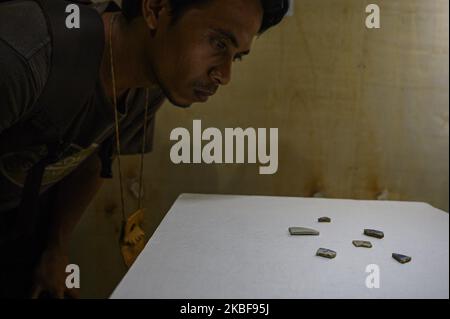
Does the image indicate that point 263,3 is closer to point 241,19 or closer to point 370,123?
point 241,19

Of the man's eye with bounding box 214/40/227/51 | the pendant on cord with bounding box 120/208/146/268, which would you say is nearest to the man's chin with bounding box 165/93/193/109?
the man's eye with bounding box 214/40/227/51

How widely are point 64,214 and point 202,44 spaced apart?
0.61 meters

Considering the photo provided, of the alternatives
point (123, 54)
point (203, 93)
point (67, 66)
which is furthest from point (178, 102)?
point (67, 66)

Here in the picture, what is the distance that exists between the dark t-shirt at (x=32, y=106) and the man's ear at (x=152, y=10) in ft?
0.36

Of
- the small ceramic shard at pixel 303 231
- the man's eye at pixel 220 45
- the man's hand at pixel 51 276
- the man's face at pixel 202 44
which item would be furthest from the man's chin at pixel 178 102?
the man's hand at pixel 51 276

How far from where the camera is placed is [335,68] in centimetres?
124

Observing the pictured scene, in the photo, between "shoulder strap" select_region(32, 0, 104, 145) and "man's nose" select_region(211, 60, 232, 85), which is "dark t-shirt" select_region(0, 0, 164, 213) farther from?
"man's nose" select_region(211, 60, 232, 85)

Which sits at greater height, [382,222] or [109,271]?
[382,222]

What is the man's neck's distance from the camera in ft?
3.83

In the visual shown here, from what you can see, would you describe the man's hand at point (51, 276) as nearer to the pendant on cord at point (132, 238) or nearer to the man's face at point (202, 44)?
the pendant on cord at point (132, 238)

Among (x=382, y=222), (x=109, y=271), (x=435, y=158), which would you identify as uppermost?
(x=435, y=158)

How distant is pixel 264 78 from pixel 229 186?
0.31 metres

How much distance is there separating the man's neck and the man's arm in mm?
216

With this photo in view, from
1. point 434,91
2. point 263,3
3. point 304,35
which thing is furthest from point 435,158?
point 263,3
